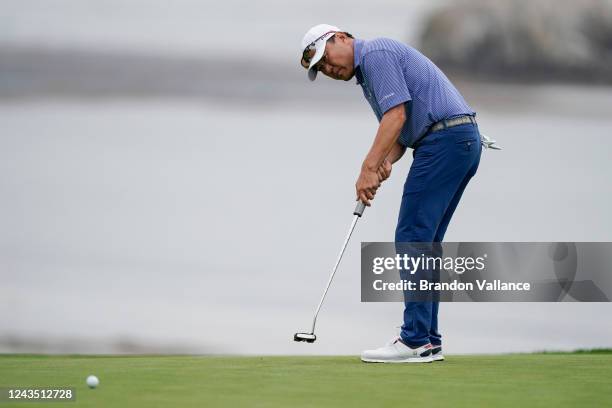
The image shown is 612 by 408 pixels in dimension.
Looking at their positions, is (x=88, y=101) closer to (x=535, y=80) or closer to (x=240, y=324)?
(x=240, y=324)

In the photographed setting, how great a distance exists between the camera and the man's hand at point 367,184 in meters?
4.41

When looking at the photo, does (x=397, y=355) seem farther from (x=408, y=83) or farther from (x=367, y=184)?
(x=408, y=83)

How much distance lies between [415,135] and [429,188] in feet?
0.65

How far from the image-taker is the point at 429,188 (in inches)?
173

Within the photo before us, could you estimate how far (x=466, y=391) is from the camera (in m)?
3.59

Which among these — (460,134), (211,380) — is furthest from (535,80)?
(211,380)

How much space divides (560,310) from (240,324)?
2.27 m

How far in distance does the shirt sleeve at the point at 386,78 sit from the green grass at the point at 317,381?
925mm

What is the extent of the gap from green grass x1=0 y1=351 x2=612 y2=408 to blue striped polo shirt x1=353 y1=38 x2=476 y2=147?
886 mm

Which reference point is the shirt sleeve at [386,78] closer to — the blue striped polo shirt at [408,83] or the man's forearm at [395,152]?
the blue striped polo shirt at [408,83]

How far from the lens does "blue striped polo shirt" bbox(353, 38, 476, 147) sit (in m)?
4.34

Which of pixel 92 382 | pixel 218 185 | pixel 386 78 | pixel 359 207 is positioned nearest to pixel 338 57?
pixel 386 78

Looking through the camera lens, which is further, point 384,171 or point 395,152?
point 395,152

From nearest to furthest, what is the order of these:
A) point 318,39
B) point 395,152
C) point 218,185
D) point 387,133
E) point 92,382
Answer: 1. point 92,382
2. point 387,133
3. point 318,39
4. point 395,152
5. point 218,185
